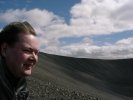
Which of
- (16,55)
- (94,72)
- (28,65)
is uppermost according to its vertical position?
(16,55)

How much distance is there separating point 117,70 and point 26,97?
616 feet

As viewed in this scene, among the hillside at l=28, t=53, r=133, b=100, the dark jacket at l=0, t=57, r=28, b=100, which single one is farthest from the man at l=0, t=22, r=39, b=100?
the hillside at l=28, t=53, r=133, b=100

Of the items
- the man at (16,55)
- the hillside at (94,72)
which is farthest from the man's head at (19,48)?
the hillside at (94,72)

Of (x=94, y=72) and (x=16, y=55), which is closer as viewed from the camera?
(x=16, y=55)

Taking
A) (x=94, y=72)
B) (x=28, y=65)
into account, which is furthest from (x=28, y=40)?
(x=94, y=72)

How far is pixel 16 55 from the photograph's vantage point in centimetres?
346

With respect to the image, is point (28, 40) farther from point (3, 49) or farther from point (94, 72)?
point (94, 72)

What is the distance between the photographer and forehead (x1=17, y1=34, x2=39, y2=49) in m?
3.47

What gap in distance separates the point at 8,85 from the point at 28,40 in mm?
496

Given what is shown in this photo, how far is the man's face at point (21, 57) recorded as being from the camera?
345cm

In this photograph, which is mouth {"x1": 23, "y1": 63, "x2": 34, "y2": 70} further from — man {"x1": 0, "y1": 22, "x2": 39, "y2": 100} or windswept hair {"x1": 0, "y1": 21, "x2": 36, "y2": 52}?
windswept hair {"x1": 0, "y1": 21, "x2": 36, "y2": 52}

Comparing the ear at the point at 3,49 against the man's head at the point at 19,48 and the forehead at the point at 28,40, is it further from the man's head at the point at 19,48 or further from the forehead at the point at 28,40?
the forehead at the point at 28,40

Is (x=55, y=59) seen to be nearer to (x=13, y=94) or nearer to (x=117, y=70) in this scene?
(x=117, y=70)

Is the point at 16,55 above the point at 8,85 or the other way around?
above
